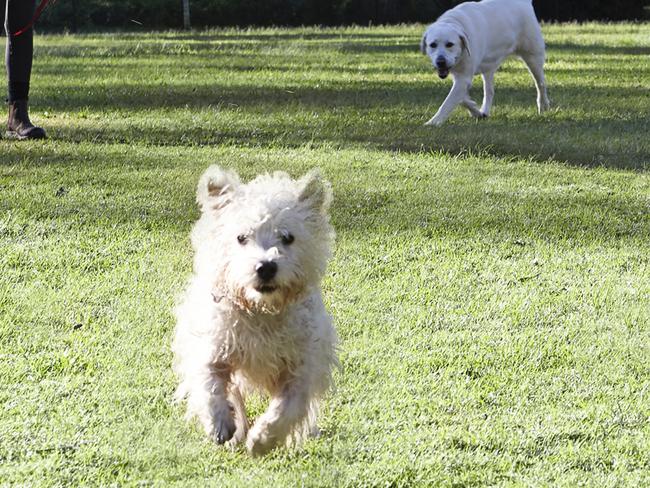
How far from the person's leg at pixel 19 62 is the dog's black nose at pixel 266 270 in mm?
5946

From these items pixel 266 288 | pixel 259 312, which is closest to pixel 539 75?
pixel 259 312

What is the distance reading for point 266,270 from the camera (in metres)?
3.50

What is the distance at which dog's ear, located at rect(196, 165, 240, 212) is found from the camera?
3.84 m

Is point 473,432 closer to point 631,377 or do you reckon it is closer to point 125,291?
point 631,377

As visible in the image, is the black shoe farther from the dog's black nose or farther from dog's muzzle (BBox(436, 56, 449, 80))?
the dog's black nose

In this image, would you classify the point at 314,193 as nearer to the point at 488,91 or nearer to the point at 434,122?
the point at 434,122

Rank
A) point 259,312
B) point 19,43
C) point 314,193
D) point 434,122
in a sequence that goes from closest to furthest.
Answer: point 259,312
point 314,193
point 19,43
point 434,122

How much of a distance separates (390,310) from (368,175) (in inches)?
117

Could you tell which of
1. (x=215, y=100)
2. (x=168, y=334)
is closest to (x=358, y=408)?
(x=168, y=334)

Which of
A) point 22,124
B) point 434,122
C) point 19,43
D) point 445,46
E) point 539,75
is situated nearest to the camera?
point 19,43

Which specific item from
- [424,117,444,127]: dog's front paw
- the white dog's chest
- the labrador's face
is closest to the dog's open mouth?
the white dog's chest

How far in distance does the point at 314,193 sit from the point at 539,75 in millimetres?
8020

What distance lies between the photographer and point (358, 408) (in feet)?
13.3

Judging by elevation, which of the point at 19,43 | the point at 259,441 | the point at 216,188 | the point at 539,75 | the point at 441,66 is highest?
the point at 216,188
